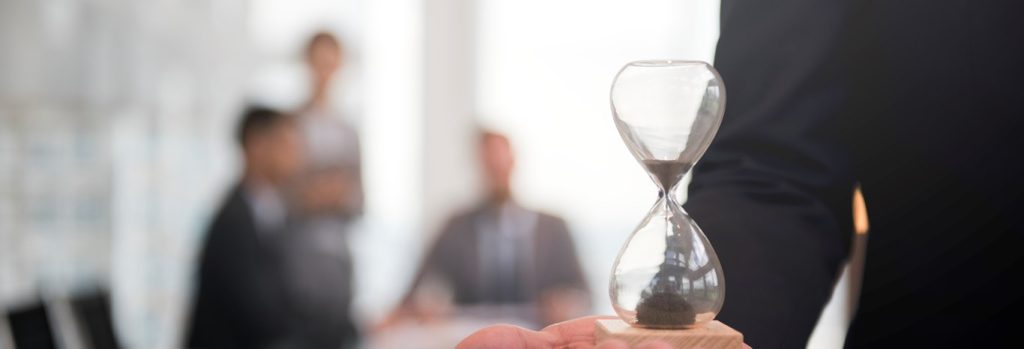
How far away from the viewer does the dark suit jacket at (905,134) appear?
0.96m

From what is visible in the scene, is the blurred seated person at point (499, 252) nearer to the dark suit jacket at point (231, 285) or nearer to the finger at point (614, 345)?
the dark suit jacket at point (231, 285)

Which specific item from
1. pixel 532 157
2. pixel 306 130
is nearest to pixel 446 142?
pixel 532 157

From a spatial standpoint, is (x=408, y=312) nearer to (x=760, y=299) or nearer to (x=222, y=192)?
(x=222, y=192)

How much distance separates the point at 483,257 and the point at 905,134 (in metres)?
3.65

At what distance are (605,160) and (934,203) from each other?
5.71 m

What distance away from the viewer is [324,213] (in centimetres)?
482

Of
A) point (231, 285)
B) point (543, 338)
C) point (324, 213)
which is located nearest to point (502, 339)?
point (543, 338)

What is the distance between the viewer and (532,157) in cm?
676

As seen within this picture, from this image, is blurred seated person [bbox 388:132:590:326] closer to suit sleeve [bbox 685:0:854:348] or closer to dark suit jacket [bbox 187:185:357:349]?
dark suit jacket [bbox 187:185:357:349]

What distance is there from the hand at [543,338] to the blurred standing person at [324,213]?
3.59 meters

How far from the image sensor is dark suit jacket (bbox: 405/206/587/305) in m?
4.51

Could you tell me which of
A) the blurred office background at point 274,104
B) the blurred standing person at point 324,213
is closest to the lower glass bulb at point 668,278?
the blurred standing person at point 324,213

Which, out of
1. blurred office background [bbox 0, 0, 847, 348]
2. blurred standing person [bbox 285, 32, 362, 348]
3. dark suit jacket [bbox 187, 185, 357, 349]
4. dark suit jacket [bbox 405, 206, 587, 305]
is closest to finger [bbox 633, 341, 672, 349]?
dark suit jacket [bbox 187, 185, 357, 349]

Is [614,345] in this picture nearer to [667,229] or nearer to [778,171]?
[667,229]
